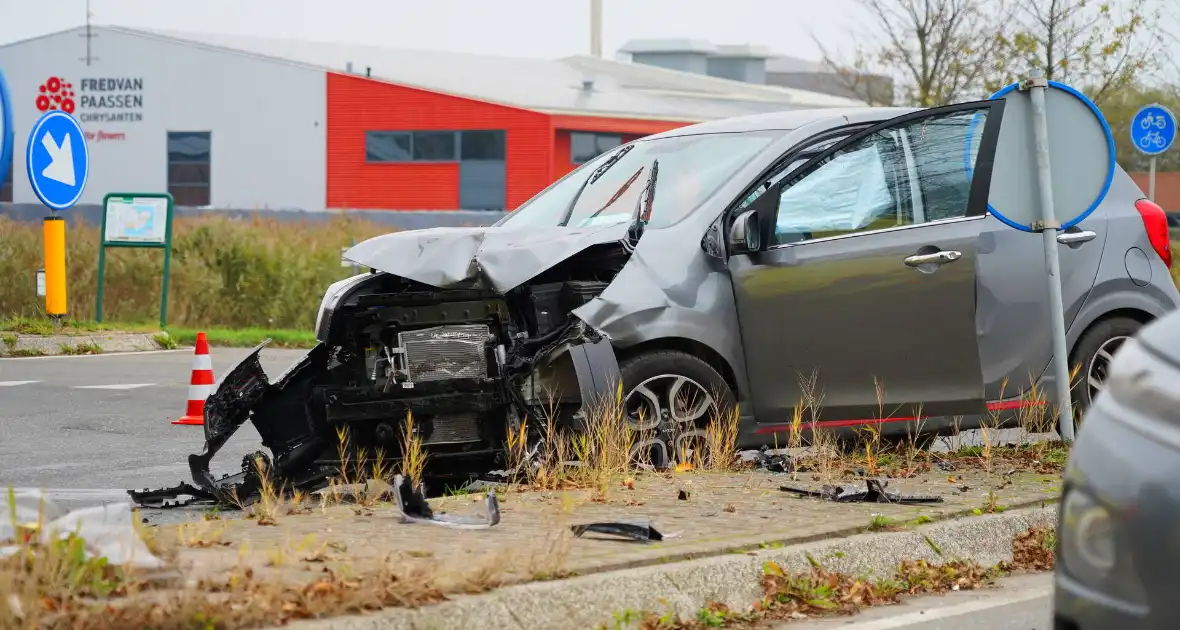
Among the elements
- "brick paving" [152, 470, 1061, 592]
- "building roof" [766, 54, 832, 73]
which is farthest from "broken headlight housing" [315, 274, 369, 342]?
"building roof" [766, 54, 832, 73]

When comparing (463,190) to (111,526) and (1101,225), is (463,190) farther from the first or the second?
(111,526)

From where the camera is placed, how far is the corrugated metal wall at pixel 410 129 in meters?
A: 51.3

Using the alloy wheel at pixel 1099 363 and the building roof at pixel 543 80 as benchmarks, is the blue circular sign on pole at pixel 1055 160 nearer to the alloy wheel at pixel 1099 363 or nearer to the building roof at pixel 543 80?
the alloy wheel at pixel 1099 363

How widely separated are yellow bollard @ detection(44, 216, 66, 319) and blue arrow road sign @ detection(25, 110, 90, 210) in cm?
22

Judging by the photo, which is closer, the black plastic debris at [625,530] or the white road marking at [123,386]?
the black plastic debris at [625,530]

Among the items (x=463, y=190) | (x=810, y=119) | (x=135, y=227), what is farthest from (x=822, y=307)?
(x=463, y=190)

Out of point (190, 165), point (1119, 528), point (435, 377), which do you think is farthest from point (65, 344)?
point (190, 165)

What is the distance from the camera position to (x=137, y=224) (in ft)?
66.6

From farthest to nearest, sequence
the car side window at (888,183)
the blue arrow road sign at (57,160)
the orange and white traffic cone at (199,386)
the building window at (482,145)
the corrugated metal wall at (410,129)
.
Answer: the building window at (482,145), the corrugated metal wall at (410,129), the blue arrow road sign at (57,160), the orange and white traffic cone at (199,386), the car side window at (888,183)

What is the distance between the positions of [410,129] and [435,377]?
151 feet

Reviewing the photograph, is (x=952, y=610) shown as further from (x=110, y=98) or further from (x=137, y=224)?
(x=110, y=98)

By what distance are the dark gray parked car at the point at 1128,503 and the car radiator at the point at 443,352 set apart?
14.5ft

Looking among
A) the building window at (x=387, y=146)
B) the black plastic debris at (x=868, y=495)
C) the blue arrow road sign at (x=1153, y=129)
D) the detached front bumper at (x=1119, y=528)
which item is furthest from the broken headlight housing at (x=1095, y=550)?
the building window at (x=387, y=146)

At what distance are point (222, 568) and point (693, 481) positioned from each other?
2.64 m
